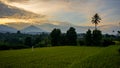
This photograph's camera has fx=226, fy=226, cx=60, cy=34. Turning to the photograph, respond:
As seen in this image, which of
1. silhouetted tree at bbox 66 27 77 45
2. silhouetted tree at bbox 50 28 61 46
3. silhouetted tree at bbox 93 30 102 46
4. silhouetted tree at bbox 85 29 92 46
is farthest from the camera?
silhouetted tree at bbox 66 27 77 45

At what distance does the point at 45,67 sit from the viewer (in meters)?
19.4


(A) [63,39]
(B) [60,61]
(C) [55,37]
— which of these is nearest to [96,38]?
(A) [63,39]

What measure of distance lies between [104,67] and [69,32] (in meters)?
76.8

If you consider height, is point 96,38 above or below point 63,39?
above

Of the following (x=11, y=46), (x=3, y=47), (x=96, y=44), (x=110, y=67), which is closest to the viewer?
(x=110, y=67)

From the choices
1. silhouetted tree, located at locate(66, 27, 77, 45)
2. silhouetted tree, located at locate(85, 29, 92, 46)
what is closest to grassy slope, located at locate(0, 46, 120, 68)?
silhouetted tree, located at locate(85, 29, 92, 46)

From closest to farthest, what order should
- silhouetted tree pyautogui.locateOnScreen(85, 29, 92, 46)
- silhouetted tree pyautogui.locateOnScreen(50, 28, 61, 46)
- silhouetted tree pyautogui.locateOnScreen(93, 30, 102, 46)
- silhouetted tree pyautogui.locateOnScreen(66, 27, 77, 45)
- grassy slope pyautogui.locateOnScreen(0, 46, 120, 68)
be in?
grassy slope pyautogui.locateOnScreen(0, 46, 120, 68), silhouetted tree pyautogui.locateOnScreen(85, 29, 92, 46), silhouetted tree pyautogui.locateOnScreen(93, 30, 102, 46), silhouetted tree pyautogui.locateOnScreen(50, 28, 61, 46), silhouetted tree pyautogui.locateOnScreen(66, 27, 77, 45)

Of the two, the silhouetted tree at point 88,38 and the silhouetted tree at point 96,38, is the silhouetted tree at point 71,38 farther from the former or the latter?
the silhouetted tree at point 96,38

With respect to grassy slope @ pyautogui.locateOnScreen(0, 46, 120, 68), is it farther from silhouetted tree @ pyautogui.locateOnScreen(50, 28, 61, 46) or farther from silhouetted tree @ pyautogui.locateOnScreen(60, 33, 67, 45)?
silhouetted tree @ pyautogui.locateOnScreen(60, 33, 67, 45)

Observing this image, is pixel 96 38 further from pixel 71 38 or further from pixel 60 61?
pixel 60 61

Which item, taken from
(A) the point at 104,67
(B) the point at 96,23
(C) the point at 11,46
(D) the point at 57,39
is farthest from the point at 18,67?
(B) the point at 96,23

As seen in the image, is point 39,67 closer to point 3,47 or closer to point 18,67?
point 18,67

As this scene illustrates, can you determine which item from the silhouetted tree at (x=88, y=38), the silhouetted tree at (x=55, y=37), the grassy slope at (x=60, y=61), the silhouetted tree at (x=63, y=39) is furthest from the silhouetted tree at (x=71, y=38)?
the grassy slope at (x=60, y=61)

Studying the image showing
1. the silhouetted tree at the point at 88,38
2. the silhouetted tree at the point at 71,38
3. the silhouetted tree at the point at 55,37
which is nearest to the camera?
the silhouetted tree at the point at 88,38
